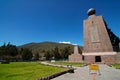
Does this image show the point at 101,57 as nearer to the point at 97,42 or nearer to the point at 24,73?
the point at 97,42

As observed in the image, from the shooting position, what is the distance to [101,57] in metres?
50.7

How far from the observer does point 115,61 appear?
48.5 metres

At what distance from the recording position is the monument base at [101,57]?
4884cm

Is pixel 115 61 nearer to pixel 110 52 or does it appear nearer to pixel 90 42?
pixel 110 52

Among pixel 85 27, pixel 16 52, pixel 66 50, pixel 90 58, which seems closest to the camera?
pixel 90 58

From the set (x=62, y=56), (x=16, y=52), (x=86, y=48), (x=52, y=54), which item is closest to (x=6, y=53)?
(x=16, y=52)

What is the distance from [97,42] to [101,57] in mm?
5846

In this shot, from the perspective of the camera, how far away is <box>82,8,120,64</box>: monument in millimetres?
49638

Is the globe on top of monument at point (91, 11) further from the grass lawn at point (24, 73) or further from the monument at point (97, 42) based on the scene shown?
the grass lawn at point (24, 73)

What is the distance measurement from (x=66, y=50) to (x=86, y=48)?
136ft

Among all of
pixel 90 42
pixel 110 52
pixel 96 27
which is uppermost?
pixel 96 27

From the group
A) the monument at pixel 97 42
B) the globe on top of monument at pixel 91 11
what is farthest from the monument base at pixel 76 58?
the globe on top of monument at pixel 91 11

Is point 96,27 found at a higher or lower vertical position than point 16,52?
higher

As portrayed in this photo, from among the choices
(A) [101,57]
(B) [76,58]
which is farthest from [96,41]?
(B) [76,58]
